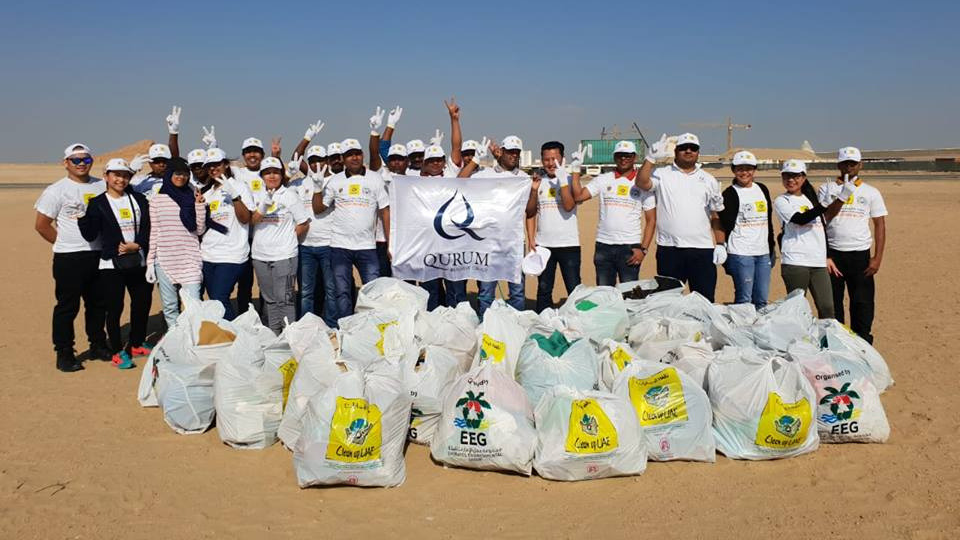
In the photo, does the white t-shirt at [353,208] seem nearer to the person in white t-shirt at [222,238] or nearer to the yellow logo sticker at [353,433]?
the person in white t-shirt at [222,238]

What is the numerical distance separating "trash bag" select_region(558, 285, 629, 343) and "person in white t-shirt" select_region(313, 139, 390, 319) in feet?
6.31

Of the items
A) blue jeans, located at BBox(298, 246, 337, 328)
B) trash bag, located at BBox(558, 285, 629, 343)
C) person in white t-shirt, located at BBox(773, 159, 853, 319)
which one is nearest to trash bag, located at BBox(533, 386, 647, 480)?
trash bag, located at BBox(558, 285, 629, 343)

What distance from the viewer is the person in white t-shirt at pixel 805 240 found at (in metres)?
5.90

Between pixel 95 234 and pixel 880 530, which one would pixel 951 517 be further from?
pixel 95 234

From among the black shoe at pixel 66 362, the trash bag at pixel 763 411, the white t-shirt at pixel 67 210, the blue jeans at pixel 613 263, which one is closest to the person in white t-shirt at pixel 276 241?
the white t-shirt at pixel 67 210

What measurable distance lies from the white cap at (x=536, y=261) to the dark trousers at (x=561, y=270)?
16 centimetres

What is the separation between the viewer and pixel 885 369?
520 centimetres

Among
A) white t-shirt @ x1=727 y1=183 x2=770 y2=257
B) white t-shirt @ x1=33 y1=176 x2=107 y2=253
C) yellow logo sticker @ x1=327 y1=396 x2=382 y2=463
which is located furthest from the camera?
white t-shirt @ x1=727 y1=183 x2=770 y2=257

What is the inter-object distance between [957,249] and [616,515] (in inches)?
448

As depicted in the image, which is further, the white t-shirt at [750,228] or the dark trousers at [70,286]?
the white t-shirt at [750,228]

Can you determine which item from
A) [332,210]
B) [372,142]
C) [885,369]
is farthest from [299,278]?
[885,369]

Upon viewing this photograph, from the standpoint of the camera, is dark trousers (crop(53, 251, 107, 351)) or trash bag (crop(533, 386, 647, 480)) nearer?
trash bag (crop(533, 386, 647, 480))

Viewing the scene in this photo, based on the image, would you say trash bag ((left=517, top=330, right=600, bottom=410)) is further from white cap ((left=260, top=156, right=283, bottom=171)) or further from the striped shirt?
the striped shirt

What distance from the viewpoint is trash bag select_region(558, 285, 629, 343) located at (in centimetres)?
522
